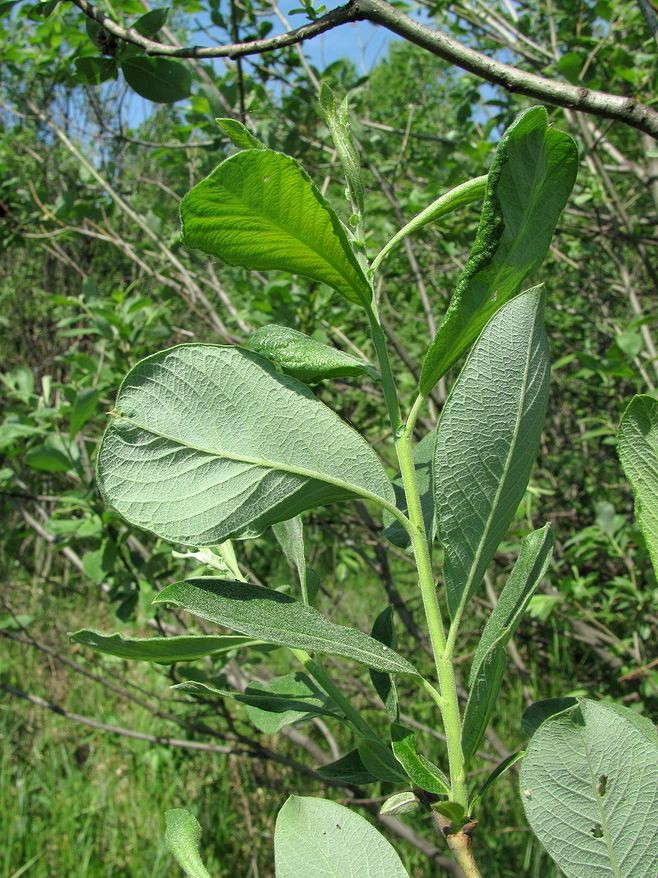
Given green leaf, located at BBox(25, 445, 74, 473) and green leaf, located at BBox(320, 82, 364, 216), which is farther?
green leaf, located at BBox(25, 445, 74, 473)

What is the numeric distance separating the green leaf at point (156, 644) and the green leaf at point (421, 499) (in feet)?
0.49

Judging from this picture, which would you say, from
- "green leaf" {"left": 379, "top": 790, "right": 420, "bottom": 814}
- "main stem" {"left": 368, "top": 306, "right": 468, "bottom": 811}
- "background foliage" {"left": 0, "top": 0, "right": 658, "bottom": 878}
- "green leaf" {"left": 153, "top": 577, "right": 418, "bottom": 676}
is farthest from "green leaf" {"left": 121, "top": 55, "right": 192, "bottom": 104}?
"green leaf" {"left": 379, "top": 790, "right": 420, "bottom": 814}

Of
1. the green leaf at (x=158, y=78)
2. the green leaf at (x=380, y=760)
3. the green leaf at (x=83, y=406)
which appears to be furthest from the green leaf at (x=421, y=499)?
the green leaf at (x=83, y=406)

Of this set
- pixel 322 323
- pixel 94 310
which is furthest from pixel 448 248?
pixel 94 310

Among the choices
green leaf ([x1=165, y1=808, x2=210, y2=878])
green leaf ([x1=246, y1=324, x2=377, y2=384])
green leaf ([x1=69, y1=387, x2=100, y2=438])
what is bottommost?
green leaf ([x1=165, y1=808, x2=210, y2=878])

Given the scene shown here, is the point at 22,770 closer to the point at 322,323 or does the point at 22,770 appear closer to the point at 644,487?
the point at 322,323

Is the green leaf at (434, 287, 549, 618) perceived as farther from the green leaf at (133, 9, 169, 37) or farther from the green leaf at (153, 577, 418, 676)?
the green leaf at (133, 9, 169, 37)

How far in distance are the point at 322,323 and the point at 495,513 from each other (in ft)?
6.06

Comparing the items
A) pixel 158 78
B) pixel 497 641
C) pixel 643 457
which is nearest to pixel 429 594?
pixel 497 641

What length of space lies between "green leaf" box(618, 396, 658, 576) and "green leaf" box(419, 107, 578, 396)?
105mm

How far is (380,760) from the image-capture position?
534 mm

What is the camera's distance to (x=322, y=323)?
229cm

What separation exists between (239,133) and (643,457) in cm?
32

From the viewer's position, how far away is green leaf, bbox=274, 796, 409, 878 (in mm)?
428
